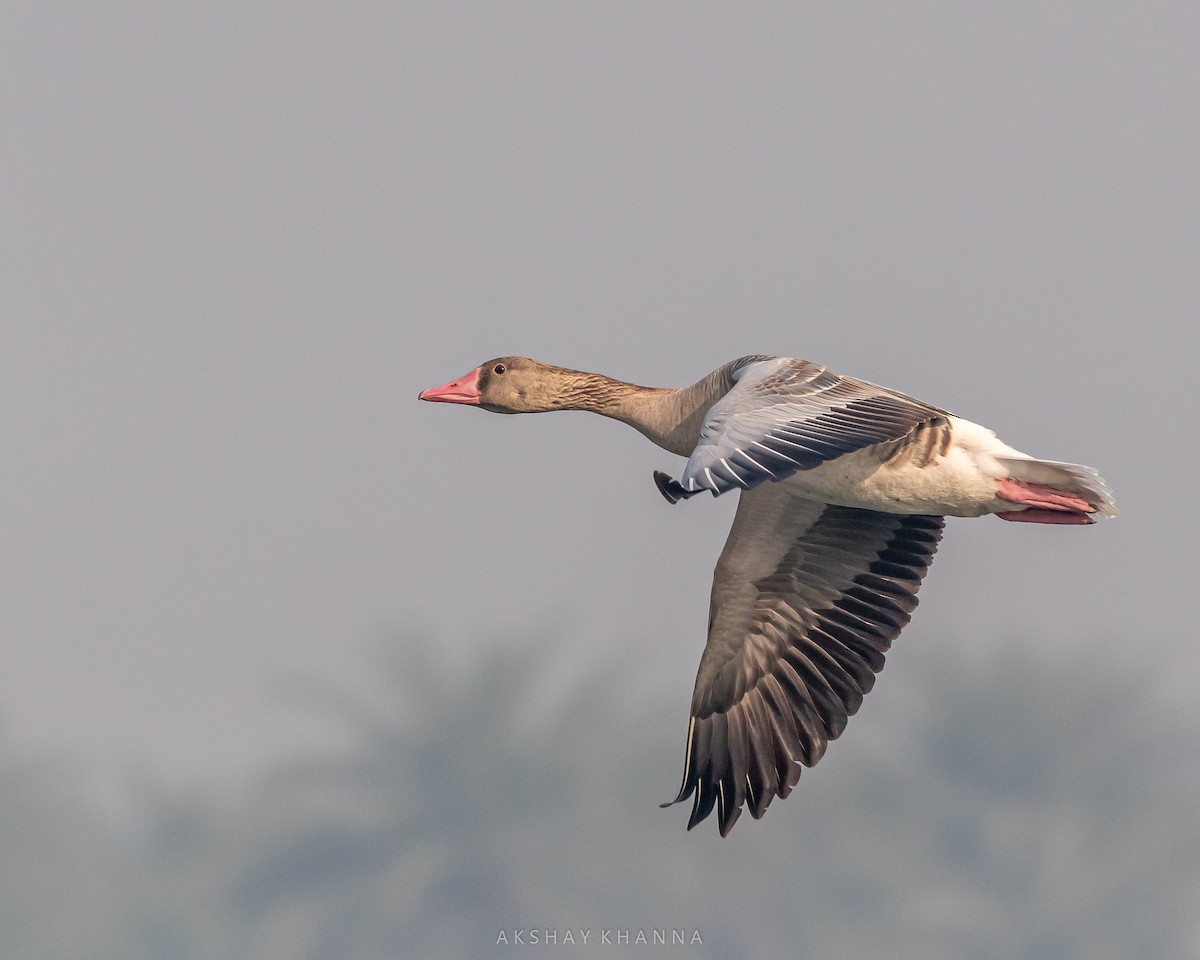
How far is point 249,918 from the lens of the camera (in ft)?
341

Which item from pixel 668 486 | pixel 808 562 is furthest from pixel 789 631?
pixel 668 486

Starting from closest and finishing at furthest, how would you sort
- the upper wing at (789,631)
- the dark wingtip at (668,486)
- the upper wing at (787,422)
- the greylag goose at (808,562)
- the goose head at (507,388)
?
the upper wing at (787,422) < the dark wingtip at (668,486) < the greylag goose at (808,562) < the upper wing at (789,631) < the goose head at (507,388)

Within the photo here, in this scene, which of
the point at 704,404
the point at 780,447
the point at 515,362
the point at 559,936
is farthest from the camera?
the point at 559,936

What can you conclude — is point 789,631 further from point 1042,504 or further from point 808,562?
point 1042,504

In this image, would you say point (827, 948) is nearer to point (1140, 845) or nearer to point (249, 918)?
point (1140, 845)

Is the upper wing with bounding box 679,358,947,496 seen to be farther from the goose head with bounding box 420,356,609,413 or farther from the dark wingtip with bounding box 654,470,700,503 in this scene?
the goose head with bounding box 420,356,609,413

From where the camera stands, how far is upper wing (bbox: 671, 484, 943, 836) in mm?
11648

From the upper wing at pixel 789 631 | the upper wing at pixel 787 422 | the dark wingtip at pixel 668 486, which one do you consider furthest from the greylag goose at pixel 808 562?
the dark wingtip at pixel 668 486

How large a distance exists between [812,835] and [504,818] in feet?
70.7

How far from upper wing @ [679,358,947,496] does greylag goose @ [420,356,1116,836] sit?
12.8 inches

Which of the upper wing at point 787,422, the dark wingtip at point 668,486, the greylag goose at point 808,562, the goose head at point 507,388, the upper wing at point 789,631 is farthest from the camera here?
the goose head at point 507,388

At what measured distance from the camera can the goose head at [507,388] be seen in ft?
42.0

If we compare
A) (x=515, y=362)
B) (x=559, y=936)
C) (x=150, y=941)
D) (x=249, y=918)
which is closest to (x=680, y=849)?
(x=559, y=936)

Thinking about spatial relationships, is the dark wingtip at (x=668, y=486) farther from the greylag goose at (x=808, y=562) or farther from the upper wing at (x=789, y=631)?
the upper wing at (x=789, y=631)
